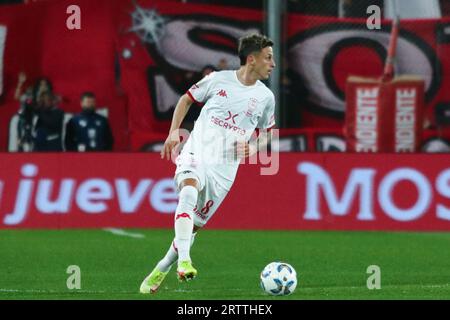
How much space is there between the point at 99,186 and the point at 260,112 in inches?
250

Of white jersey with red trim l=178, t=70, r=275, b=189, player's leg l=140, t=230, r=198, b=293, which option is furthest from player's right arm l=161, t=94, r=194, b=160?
player's leg l=140, t=230, r=198, b=293

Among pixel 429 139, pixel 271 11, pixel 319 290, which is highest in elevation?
pixel 271 11

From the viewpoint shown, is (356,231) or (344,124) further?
(344,124)

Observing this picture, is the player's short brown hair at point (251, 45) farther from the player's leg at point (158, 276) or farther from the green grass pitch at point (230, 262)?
the green grass pitch at point (230, 262)

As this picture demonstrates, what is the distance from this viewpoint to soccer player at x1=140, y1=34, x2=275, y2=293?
9.77 meters

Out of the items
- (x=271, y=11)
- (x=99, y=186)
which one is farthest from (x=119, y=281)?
(x=271, y=11)

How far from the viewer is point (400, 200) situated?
51.9 feet

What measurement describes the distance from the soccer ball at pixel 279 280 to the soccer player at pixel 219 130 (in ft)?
2.12

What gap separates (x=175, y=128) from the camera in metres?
9.75

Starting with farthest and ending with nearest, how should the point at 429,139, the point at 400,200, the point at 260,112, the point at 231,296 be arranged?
the point at 429,139 → the point at 400,200 → the point at 260,112 → the point at 231,296

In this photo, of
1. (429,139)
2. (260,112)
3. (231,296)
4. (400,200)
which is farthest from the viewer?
(429,139)

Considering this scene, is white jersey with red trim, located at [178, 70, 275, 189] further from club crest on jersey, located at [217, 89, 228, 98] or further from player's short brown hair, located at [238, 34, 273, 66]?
player's short brown hair, located at [238, 34, 273, 66]

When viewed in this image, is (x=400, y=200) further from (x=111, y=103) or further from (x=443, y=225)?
(x=111, y=103)

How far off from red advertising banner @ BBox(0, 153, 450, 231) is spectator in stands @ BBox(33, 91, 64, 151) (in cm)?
168
